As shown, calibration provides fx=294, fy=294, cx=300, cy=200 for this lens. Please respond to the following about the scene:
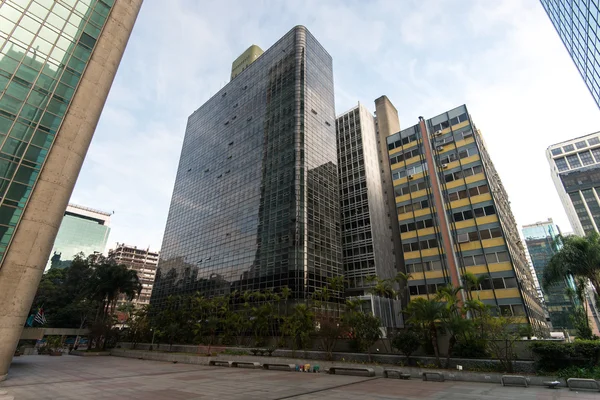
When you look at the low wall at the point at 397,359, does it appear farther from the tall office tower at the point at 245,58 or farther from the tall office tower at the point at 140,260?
the tall office tower at the point at 140,260

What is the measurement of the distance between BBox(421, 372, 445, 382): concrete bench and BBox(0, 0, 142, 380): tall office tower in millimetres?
27761

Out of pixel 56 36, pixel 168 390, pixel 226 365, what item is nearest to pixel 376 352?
pixel 226 365

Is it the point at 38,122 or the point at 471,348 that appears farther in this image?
the point at 38,122

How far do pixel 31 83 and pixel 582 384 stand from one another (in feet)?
137

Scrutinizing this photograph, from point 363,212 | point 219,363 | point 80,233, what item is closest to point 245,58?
point 363,212

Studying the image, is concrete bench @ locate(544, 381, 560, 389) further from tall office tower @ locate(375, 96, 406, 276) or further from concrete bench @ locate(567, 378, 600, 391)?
tall office tower @ locate(375, 96, 406, 276)

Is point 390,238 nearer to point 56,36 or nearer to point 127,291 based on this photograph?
point 127,291

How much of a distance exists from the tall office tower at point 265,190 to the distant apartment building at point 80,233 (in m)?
91.5

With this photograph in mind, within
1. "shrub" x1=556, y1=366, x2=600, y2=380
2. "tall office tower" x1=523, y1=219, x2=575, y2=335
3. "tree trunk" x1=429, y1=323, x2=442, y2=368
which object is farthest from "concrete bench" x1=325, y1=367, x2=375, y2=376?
"tall office tower" x1=523, y1=219, x2=575, y2=335

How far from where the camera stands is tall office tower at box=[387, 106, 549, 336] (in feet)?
139

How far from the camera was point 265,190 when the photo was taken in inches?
2347

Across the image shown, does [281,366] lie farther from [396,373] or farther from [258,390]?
[258,390]

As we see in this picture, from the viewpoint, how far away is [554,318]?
100688mm

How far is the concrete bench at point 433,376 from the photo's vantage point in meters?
18.2
